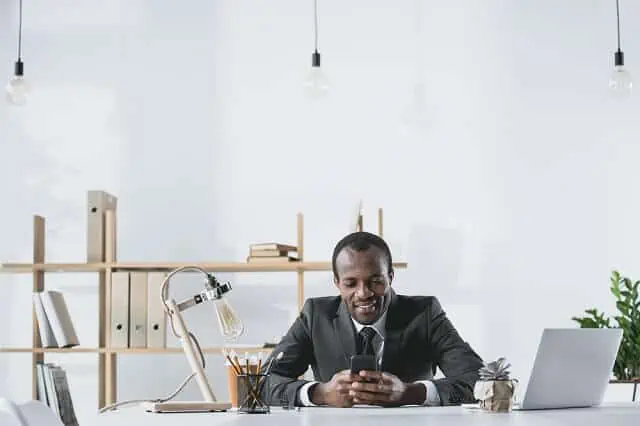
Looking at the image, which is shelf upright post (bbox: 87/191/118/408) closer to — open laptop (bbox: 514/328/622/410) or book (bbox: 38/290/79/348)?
book (bbox: 38/290/79/348)

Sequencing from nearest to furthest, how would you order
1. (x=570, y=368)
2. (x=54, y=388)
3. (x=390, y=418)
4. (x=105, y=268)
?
(x=390, y=418), (x=570, y=368), (x=54, y=388), (x=105, y=268)

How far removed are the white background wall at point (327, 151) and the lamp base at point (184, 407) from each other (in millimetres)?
2726

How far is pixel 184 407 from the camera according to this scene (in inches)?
116

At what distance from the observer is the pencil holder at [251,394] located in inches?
112

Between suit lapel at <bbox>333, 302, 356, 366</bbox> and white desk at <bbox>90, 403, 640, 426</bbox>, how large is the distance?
3.09 ft

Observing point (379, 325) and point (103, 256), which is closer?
point (379, 325)

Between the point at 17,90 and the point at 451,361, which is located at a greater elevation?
the point at 17,90

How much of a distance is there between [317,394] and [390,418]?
0.69 metres

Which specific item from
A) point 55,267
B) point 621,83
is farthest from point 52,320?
point 621,83

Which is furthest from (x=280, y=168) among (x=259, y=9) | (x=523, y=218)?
(x=523, y=218)

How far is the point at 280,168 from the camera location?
5836 millimetres

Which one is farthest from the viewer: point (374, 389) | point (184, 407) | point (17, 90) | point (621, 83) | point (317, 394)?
point (17, 90)

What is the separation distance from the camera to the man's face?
12.3 ft

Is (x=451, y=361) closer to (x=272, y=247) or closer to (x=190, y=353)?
(x=190, y=353)
